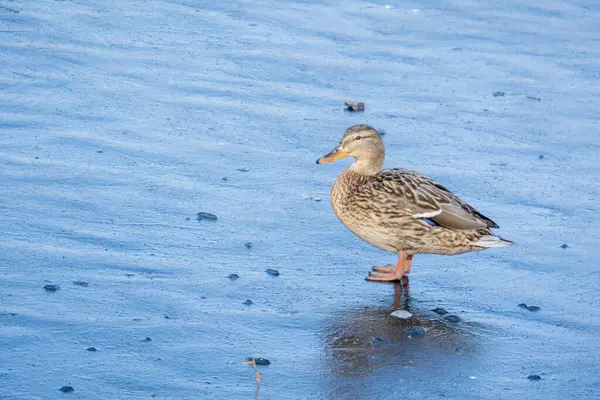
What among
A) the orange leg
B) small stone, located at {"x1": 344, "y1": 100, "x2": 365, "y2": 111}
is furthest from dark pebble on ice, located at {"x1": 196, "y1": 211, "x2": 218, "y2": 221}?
small stone, located at {"x1": 344, "y1": 100, "x2": 365, "y2": 111}

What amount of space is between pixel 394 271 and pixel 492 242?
624 millimetres

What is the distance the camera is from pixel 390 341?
6160 mm

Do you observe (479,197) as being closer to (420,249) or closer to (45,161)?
(420,249)

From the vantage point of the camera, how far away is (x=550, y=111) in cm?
1058

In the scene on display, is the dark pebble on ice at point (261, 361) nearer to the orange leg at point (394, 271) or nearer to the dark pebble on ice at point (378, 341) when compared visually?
the dark pebble on ice at point (378, 341)

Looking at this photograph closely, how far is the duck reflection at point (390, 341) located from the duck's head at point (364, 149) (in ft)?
4.24

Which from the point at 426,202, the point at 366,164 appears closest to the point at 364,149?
the point at 366,164

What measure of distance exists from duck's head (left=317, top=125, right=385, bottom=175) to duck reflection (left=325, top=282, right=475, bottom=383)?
4.24ft

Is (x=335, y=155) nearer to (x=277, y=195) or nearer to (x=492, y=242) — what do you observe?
(x=277, y=195)

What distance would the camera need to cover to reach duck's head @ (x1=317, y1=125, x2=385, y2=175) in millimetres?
7727

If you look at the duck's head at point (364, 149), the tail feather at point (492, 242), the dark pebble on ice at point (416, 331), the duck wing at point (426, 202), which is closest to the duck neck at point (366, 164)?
the duck's head at point (364, 149)

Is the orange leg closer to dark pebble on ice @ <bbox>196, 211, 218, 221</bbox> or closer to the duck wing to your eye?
the duck wing

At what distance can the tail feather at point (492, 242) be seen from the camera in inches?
281

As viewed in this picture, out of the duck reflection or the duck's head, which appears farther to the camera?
the duck's head
